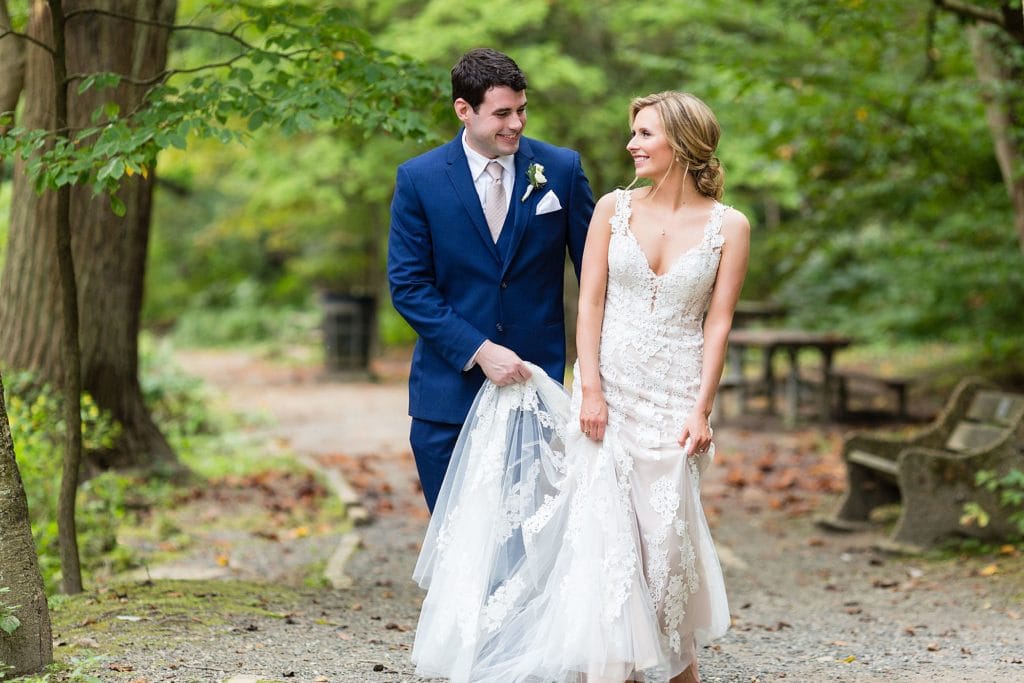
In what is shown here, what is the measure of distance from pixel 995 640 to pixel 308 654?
2.80m

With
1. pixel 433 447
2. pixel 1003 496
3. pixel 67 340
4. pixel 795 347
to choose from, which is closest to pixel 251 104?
pixel 67 340

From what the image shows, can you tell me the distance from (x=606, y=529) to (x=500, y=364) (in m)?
0.65

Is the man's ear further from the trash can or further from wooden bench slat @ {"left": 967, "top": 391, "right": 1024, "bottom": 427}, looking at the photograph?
the trash can

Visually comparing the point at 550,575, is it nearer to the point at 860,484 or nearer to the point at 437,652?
the point at 437,652

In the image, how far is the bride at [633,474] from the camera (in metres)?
3.76

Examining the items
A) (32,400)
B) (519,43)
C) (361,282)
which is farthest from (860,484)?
(361,282)

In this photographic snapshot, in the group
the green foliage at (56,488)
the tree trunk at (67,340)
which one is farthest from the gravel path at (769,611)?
the green foliage at (56,488)

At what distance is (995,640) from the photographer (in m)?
5.00

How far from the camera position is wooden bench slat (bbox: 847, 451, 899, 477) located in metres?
7.34

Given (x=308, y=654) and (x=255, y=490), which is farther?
(x=255, y=490)

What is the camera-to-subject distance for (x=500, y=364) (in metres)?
4.02

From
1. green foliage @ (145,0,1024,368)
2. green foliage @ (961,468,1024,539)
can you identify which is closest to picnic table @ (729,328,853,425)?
green foliage @ (145,0,1024,368)

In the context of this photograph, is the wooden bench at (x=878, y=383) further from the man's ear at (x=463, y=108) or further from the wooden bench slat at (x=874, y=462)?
the man's ear at (x=463, y=108)

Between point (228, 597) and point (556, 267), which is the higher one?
point (556, 267)
